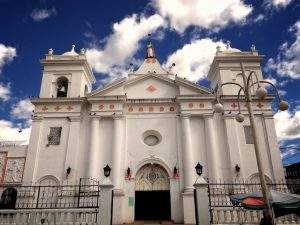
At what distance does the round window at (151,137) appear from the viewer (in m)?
22.3

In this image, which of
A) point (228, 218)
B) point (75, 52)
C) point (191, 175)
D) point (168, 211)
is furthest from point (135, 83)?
point (228, 218)

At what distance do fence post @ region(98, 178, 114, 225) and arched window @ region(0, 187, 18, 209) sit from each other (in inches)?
446

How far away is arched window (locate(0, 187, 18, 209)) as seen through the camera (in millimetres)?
20391

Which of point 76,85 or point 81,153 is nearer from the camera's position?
point 81,153

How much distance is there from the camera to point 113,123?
73.2 feet

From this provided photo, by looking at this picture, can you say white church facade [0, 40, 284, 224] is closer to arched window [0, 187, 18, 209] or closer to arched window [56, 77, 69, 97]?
arched window [56, 77, 69, 97]

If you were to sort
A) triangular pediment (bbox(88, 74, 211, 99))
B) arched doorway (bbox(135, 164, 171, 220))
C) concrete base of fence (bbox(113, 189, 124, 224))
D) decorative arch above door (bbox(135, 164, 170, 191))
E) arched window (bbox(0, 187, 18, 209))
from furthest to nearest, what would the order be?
triangular pediment (bbox(88, 74, 211, 99)), decorative arch above door (bbox(135, 164, 170, 191)), arched doorway (bbox(135, 164, 171, 220)), arched window (bbox(0, 187, 18, 209)), concrete base of fence (bbox(113, 189, 124, 224))

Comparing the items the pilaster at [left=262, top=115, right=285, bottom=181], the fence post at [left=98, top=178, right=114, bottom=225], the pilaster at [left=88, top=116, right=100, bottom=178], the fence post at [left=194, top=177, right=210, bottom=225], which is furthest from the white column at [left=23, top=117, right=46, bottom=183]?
the pilaster at [left=262, top=115, right=285, bottom=181]

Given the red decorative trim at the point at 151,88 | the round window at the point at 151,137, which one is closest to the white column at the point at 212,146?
the round window at the point at 151,137

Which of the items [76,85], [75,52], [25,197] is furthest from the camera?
[75,52]

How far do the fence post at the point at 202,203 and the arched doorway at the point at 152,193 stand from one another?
875cm

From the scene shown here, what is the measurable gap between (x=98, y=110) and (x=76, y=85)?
329cm

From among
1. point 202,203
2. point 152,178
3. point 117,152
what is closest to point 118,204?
point 152,178

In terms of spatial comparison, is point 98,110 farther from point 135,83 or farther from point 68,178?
point 68,178
